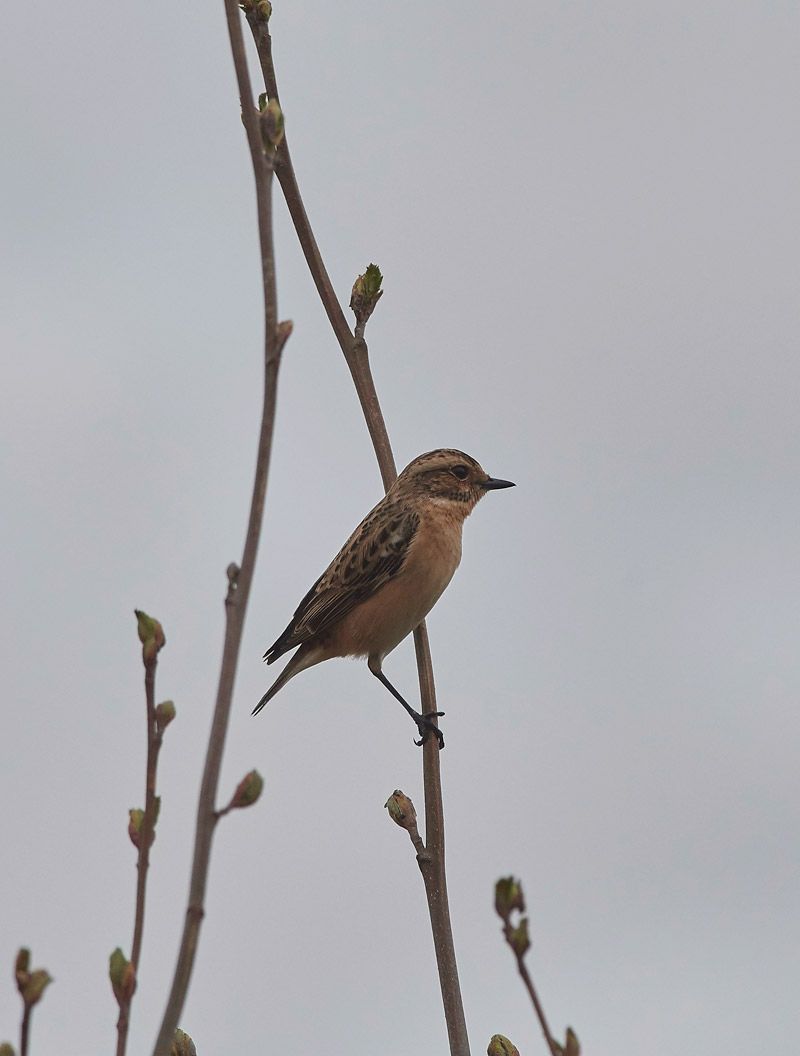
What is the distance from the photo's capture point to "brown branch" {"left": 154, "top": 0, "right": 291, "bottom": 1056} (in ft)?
7.20

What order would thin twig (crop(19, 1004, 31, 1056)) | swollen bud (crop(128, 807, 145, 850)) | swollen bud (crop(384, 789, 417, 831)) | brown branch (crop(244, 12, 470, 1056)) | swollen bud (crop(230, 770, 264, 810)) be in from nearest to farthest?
thin twig (crop(19, 1004, 31, 1056)), swollen bud (crop(230, 770, 264, 810)), swollen bud (crop(128, 807, 145, 850)), brown branch (crop(244, 12, 470, 1056)), swollen bud (crop(384, 789, 417, 831))

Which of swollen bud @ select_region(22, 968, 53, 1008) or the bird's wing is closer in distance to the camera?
swollen bud @ select_region(22, 968, 53, 1008)

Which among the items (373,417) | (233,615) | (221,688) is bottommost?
(221,688)

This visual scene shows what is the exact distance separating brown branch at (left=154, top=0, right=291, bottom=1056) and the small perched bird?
17.8 ft

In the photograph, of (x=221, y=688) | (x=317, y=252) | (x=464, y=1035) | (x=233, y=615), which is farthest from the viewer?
(x=317, y=252)

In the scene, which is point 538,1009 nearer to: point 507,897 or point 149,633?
point 507,897

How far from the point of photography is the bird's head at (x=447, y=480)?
8844 mm

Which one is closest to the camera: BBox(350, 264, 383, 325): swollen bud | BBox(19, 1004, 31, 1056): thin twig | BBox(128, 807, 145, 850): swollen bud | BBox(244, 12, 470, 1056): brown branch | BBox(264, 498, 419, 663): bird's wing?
BBox(19, 1004, 31, 1056): thin twig

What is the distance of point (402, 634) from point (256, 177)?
18.9ft

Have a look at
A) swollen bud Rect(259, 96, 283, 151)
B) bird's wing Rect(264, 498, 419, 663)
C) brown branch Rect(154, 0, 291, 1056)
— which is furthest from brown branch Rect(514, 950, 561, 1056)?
bird's wing Rect(264, 498, 419, 663)

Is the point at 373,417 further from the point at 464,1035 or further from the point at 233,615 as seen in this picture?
the point at 233,615

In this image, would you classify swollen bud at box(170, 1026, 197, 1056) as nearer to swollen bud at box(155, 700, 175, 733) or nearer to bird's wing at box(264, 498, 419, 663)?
swollen bud at box(155, 700, 175, 733)

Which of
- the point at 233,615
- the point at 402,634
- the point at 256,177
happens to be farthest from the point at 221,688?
the point at 402,634

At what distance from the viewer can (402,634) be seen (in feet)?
26.8
